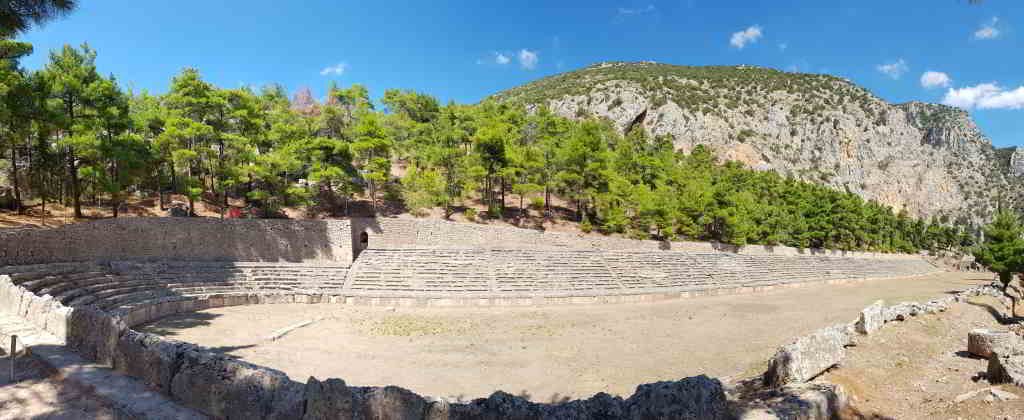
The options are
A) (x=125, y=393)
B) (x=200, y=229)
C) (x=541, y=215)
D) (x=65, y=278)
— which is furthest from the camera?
(x=541, y=215)

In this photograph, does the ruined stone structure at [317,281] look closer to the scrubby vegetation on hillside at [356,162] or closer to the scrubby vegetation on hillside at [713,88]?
the scrubby vegetation on hillside at [356,162]

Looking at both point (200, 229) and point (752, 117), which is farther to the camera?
point (752, 117)

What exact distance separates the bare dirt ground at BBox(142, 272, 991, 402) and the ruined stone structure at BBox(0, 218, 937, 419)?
6.60 feet

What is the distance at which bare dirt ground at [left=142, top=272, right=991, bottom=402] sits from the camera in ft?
36.8

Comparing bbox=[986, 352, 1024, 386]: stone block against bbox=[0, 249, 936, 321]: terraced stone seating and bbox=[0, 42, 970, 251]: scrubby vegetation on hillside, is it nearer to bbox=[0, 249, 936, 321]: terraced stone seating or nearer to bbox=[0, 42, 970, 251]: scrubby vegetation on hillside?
bbox=[0, 249, 936, 321]: terraced stone seating

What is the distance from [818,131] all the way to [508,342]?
104404 millimetres

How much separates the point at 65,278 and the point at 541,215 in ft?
99.8

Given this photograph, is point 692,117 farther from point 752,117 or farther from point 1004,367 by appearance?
point 1004,367

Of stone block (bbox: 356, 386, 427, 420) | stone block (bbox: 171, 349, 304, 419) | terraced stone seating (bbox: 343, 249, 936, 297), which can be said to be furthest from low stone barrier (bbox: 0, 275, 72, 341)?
terraced stone seating (bbox: 343, 249, 936, 297)

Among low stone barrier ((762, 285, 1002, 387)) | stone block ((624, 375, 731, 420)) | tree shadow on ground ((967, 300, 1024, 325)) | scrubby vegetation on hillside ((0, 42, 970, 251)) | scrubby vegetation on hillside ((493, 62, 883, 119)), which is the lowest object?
tree shadow on ground ((967, 300, 1024, 325))

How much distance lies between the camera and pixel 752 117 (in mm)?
94625

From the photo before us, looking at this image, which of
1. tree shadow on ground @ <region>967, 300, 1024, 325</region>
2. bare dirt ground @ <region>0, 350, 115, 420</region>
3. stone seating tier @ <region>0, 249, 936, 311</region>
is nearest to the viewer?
bare dirt ground @ <region>0, 350, 115, 420</region>

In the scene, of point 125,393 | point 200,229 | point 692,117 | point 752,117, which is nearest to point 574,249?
point 200,229

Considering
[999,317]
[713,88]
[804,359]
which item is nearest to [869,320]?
[804,359]
